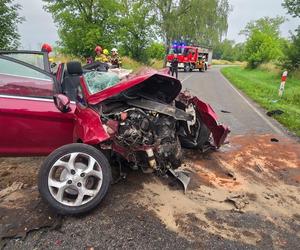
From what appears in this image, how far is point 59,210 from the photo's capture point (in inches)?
132

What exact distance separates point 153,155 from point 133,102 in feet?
2.35

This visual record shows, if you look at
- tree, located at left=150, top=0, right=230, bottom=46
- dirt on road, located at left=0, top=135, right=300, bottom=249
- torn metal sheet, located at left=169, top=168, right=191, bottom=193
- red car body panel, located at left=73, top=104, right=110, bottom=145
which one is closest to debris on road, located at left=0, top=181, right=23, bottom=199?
dirt on road, located at left=0, top=135, right=300, bottom=249

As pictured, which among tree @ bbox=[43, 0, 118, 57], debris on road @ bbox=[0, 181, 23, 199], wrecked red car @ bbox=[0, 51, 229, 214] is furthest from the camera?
tree @ bbox=[43, 0, 118, 57]

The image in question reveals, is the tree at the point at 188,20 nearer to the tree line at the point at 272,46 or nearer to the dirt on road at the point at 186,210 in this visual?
the tree line at the point at 272,46

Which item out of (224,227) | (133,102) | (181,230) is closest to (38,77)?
(133,102)

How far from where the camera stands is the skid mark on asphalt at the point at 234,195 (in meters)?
3.32

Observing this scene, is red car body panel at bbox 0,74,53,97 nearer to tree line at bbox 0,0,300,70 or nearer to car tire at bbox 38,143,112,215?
car tire at bbox 38,143,112,215

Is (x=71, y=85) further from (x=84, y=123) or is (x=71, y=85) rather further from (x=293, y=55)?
(x=293, y=55)

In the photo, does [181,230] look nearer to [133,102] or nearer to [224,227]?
[224,227]

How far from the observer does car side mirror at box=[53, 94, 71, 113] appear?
13.1 ft

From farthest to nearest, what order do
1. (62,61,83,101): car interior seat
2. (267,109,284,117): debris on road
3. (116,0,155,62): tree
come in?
(116,0,155,62): tree → (267,109,284,117): debris on road → (62,61,83,101): car interior seat

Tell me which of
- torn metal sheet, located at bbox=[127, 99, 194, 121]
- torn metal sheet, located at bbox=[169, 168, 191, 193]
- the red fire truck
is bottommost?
the red fire truck

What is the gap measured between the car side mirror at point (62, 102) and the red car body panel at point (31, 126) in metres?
0.12

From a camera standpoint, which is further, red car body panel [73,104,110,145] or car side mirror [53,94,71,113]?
car side mirror [53,94,71,113]
